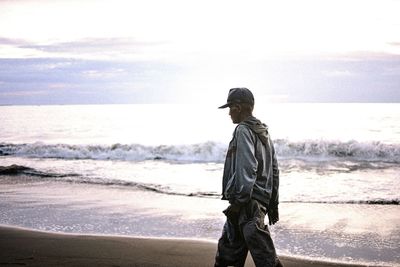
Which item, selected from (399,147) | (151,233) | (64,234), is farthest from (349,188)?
(399,147)

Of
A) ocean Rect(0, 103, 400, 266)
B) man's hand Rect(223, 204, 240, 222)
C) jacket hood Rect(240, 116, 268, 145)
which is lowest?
ocean Rect(0, 103, 400, 266)

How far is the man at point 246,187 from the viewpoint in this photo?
366 cm

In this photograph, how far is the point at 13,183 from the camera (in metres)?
13.0

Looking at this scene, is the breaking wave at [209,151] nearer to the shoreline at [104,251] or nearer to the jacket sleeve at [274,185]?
the shoreline at [104,251]

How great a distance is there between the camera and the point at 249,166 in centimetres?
364

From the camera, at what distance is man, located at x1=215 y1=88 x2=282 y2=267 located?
3.66 m

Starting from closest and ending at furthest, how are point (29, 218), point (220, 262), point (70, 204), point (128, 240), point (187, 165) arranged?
point (220, 262)
point (128, 240)
point (29, 218)
point (70, 204)
point (187, 165)

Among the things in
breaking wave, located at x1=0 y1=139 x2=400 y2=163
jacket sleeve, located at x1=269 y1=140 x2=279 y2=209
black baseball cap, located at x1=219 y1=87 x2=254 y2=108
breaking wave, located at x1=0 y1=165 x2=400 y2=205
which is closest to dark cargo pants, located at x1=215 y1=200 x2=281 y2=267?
jacket sleeve, located at x1=269 y1=140 x2=279 y2=209

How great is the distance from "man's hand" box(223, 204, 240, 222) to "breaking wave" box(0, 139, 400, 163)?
57.0 feet

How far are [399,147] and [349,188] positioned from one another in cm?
1063

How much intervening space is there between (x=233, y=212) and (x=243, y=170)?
40cm

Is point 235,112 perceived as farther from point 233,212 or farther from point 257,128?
point 233,212

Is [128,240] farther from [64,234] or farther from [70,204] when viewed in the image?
[70,204]

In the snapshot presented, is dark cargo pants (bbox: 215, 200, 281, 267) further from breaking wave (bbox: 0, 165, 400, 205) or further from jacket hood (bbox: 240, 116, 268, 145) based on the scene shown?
breaking wave (bbox: 0, 165, 400, 205)
